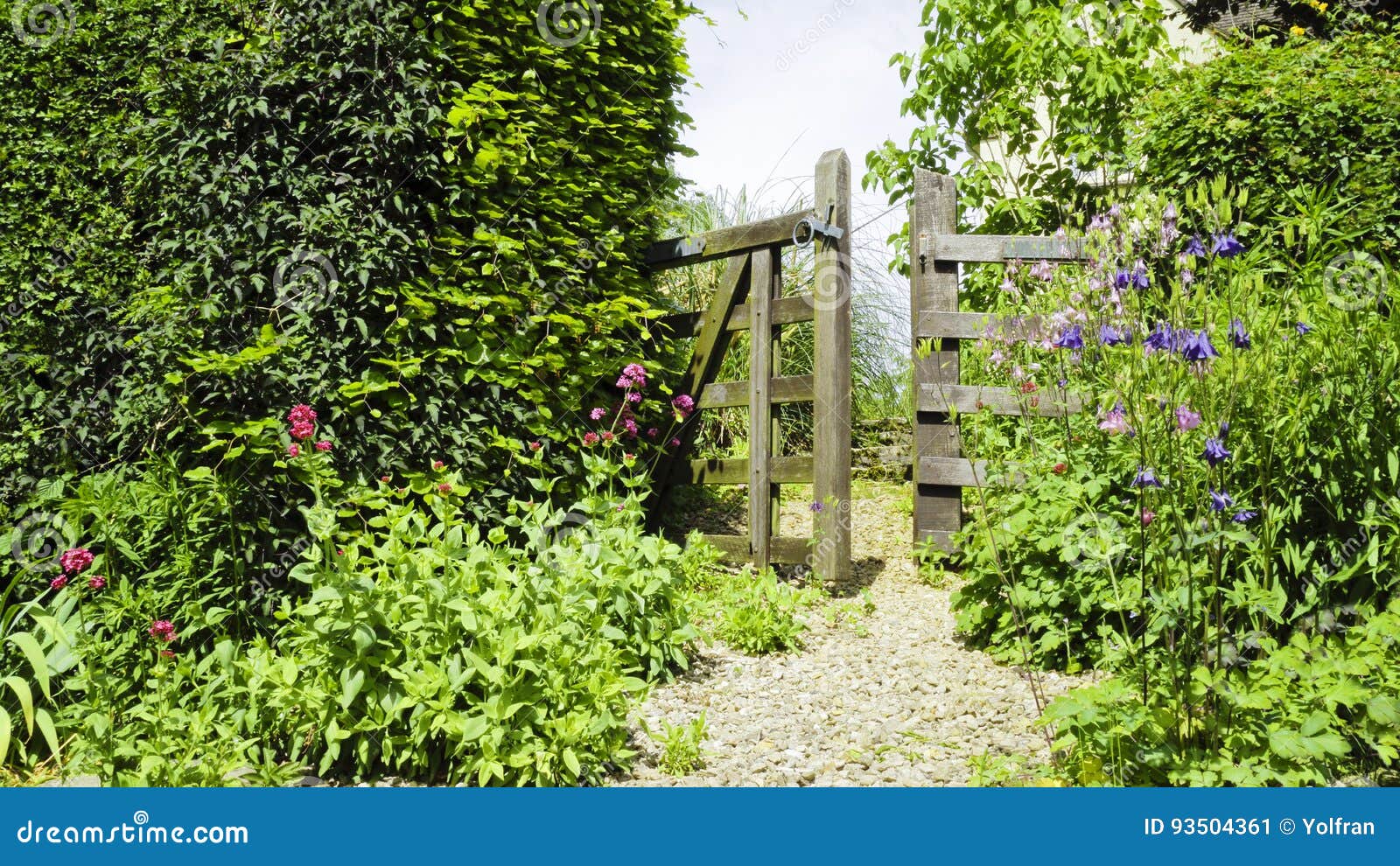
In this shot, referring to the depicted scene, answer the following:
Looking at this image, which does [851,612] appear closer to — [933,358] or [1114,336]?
[933,358]

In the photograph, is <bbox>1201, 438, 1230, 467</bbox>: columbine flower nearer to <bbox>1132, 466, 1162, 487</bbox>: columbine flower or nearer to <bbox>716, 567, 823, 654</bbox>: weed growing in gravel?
<bbox>1132, 466, 1162, 487</bbox>: columbine flower

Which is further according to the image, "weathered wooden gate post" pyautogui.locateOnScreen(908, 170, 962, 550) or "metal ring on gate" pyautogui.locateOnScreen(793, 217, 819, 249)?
"weathered wooden gate post" pyautogui.locateOnScreen(908, 170, 962, 550)

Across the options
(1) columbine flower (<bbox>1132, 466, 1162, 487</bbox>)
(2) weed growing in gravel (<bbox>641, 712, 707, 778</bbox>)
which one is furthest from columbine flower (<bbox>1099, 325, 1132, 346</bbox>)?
(2) weed growing in gravel (<bbox>641, 712, 707, 778</bbox>)

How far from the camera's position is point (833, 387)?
15.9 feet

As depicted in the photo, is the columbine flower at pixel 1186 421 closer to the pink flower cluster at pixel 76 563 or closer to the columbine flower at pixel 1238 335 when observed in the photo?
the columbine flower at pixel 1238 335

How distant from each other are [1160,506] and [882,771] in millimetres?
1245

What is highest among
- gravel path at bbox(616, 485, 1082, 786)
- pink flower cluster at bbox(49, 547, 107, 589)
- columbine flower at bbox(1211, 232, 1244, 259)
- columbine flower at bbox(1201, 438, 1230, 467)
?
columbine flower at bbox(1211, 232, 1244, 259)

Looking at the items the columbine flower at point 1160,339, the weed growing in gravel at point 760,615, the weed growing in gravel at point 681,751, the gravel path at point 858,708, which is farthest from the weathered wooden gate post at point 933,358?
the columbine flower at point 1160,339

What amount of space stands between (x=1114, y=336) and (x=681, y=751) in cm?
172

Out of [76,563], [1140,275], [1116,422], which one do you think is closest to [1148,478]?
[1116,422]

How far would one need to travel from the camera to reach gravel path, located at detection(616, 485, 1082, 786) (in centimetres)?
293

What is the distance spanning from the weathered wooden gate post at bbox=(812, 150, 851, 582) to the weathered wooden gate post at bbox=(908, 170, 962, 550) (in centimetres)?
53

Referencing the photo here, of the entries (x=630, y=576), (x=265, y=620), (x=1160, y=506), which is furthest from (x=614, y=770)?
(x=1160, y=506)

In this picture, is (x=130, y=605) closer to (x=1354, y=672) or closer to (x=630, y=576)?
(x=630, y=576)
